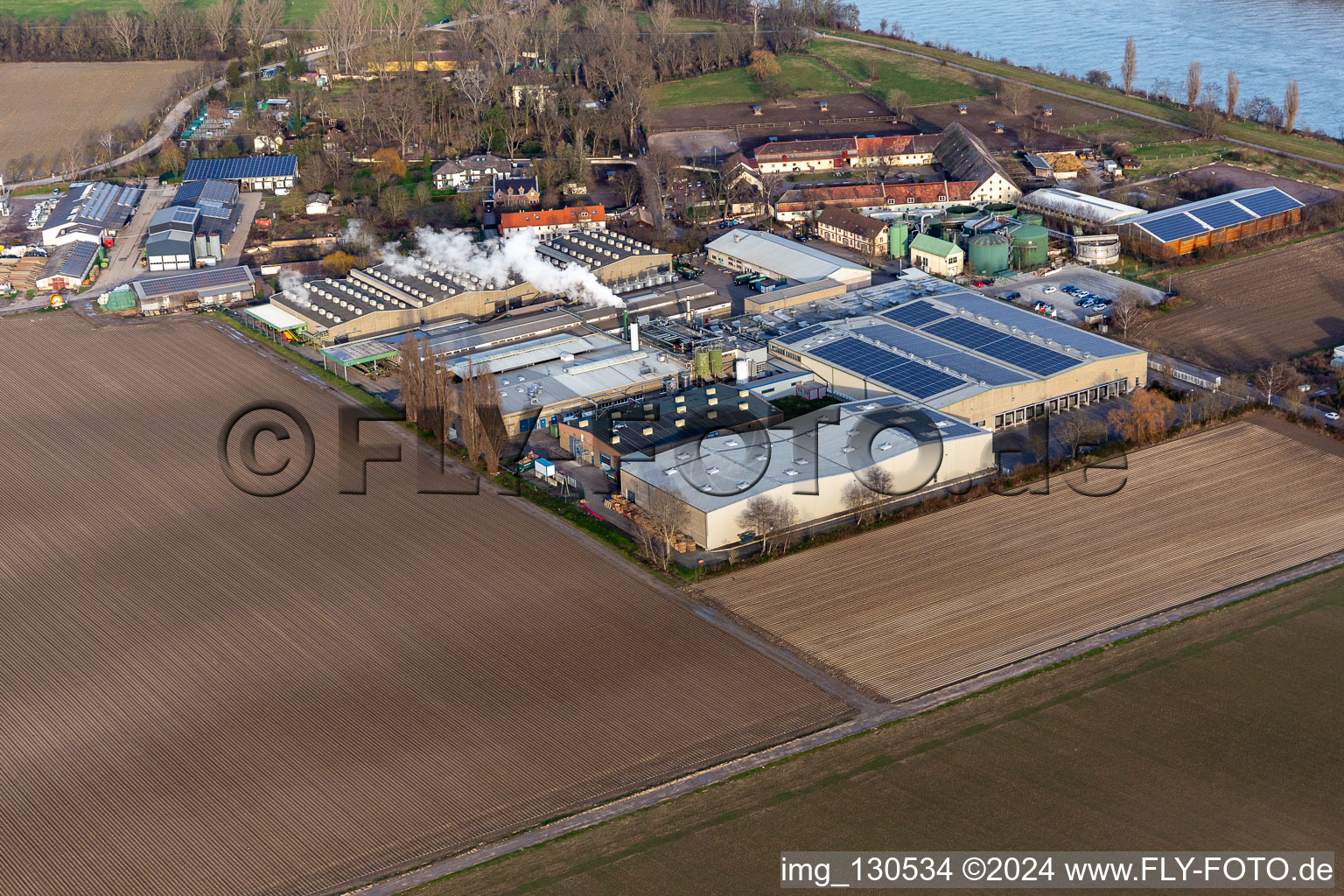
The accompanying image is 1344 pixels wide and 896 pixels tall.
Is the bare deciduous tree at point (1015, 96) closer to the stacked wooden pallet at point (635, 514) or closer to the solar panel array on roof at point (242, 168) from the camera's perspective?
the solar panel array on roof at point (242, 168)

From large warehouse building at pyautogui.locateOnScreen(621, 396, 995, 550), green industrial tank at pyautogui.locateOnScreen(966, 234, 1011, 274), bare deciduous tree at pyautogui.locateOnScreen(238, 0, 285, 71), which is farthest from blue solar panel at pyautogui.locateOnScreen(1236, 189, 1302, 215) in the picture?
bare deciduous tree at pyautogui.locateOnScreen(238, 0, 285, 71)

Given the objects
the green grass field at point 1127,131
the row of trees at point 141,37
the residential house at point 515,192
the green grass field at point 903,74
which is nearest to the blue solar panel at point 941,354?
the residential house at point 515,192

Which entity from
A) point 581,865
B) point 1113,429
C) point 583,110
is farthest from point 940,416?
point 583,110

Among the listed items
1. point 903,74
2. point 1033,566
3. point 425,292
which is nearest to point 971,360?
point 1033,566

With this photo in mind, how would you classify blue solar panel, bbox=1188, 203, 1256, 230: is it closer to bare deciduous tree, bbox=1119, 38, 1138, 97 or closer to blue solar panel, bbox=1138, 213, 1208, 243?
blue solar panel, bbox=1138, 213, 1208, 243

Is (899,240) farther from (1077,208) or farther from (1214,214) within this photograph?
(1214,214)

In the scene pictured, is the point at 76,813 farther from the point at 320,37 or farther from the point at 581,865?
the point at 320,37

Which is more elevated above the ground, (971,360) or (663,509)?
(971,360)
